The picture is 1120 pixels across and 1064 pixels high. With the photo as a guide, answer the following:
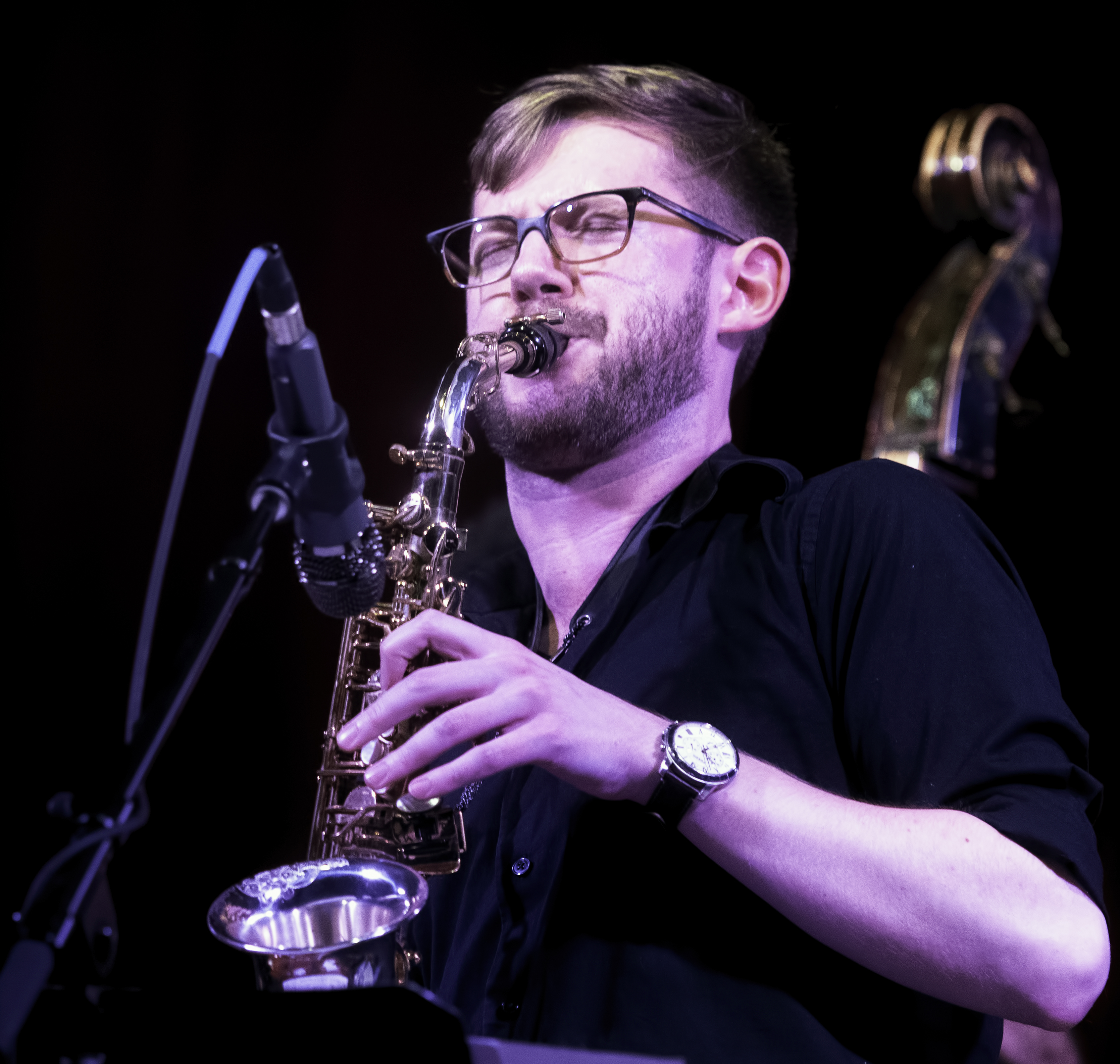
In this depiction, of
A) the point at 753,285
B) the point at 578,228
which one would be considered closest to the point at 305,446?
the point at 578,228

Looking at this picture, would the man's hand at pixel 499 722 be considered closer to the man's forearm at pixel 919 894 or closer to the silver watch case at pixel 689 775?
the silver watch case at pixel 689 775

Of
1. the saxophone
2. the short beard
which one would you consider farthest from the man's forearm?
the short beard

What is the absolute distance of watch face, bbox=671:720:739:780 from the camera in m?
1.34

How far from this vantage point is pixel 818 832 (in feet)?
4.43

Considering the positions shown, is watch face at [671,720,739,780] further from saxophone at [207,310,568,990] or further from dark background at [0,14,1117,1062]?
dark background at [0,14,1117,1062]

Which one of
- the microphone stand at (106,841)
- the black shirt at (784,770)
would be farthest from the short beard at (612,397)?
the microphone stand at (106,841)

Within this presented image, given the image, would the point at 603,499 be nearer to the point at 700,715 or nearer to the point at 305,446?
the point at 700,715

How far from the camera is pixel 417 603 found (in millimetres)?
1948

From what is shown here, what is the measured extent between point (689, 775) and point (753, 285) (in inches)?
52.3

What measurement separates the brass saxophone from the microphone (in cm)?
57

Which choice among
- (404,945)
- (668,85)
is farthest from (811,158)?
(404,945)

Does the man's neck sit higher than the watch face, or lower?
higher

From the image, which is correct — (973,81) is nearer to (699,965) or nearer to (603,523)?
(603,523)

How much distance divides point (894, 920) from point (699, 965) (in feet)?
0.98
